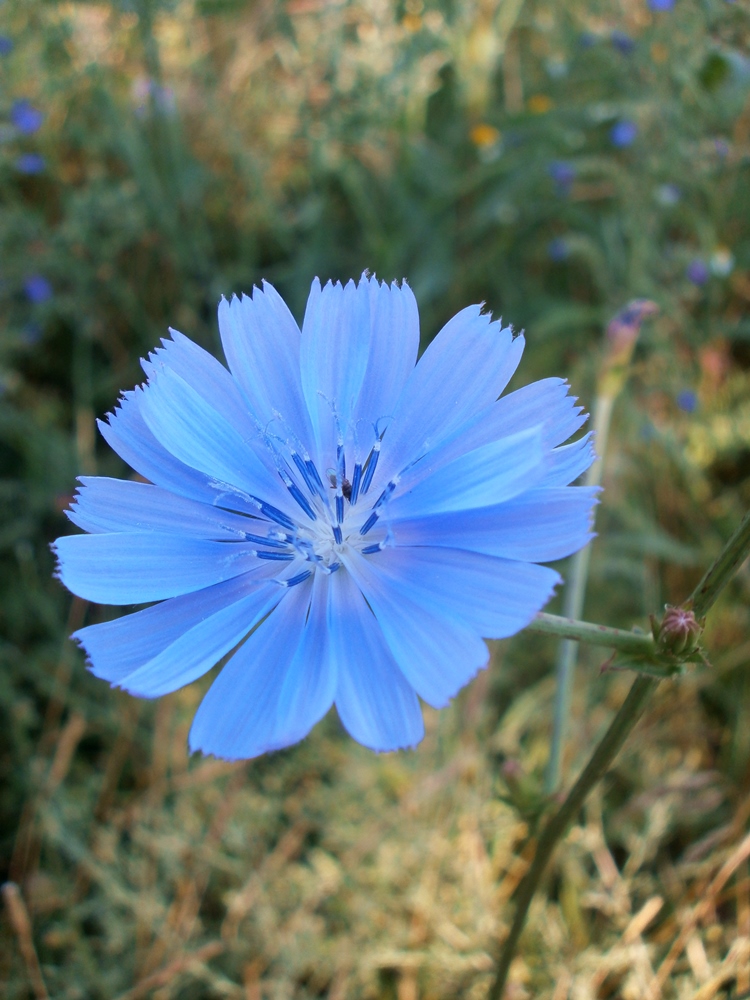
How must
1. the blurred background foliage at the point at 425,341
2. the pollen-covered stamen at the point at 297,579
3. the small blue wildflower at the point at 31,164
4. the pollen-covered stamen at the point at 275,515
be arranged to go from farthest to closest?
the small blue wildflower at the point at 31,164
the blurred background foliage at the point at 425,341
the pollen-covered stamen at the point at 275,515
the pollen-covered stamen at the point at 297,579

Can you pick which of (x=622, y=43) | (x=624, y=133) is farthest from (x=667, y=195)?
(x=622, y=43)

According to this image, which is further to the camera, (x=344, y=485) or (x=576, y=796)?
(x=344, y=485)

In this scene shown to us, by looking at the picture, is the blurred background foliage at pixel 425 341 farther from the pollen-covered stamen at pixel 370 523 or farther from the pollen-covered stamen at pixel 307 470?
the pollen-covered stamen at pixel 307 470

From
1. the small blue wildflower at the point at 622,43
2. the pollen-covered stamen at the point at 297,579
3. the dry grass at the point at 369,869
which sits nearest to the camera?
the pollen-covered stamen at the point at 297,579

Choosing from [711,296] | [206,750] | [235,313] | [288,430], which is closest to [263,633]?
[206,750]

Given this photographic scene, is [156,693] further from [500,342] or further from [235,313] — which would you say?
[500,342]

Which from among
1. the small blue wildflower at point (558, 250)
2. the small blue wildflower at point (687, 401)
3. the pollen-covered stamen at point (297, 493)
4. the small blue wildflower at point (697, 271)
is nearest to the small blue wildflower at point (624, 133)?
the small blue wildflower at point (558, 250)

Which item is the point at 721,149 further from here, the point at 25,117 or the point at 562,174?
the point at 25,117

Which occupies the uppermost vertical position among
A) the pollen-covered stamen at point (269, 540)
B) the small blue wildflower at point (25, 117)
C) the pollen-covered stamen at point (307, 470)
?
the small blue wildflower at point (25, 117)
